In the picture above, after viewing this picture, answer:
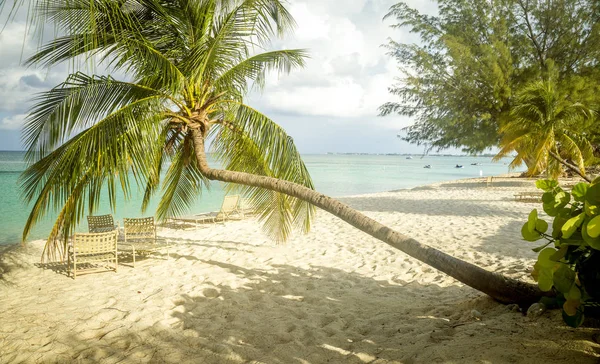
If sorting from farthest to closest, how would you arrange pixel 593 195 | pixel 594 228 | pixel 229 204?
pixel 229 204 → pixel 593 195 → pixel 594 228

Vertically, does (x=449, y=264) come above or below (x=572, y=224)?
below

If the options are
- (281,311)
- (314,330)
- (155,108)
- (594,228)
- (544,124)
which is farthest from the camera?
(544,124)

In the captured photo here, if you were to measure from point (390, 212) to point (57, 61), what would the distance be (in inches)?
388

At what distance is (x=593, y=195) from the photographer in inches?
53.1

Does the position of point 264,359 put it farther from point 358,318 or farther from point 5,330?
point 5,330

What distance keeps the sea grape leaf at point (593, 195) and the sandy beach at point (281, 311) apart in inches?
39.0

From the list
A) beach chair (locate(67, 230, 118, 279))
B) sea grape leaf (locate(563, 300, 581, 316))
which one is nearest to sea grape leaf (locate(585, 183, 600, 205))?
sea grape leaf (locate(563, 300, 581, 316))

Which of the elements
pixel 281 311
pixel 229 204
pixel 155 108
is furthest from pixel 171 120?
pixel 229 204

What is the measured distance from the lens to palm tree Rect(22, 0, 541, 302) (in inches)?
146

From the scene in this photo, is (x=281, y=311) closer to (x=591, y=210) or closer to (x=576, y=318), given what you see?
(x=576, y=318)

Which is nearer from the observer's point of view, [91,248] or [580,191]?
[580,191]

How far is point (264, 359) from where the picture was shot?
286 centimetres

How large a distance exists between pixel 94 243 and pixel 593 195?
638 cm

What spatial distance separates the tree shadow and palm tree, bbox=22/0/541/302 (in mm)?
624
